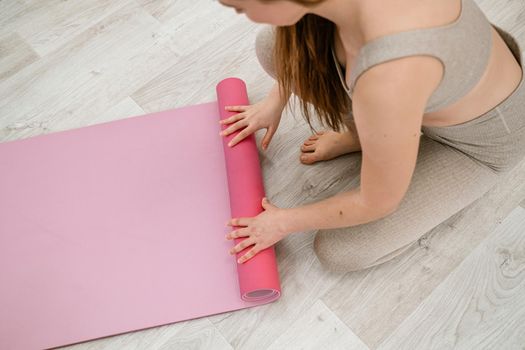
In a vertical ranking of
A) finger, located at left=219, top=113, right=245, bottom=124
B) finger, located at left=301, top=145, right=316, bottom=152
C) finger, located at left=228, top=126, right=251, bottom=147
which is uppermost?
finger, located at left=219, top=113, right=245, bottom=124

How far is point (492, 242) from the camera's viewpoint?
1176mm

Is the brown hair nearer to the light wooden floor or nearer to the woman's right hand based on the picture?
the woman's right hand

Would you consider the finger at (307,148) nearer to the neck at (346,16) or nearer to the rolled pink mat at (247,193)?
the rolled pink mat at (247,193)

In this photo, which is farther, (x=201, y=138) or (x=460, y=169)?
(x=201, y=138)

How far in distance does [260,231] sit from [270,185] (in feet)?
0.85

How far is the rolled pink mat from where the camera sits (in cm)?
103

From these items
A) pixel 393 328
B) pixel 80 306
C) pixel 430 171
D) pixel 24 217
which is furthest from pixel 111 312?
pixel 430 171

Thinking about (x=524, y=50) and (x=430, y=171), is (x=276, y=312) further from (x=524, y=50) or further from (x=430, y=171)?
(x=524, y=50)

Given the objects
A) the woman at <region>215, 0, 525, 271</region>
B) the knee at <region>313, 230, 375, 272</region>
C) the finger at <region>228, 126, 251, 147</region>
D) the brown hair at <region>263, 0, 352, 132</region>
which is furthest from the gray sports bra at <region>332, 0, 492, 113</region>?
the finger at <region>228, 126, 251, 147</region>

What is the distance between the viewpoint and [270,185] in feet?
4.17

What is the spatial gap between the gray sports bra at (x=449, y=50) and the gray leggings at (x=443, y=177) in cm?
15

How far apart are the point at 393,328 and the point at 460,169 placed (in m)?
0.38

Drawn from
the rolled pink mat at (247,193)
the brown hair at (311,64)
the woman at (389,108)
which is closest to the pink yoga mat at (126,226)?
the rolled pink mat at (247,193)

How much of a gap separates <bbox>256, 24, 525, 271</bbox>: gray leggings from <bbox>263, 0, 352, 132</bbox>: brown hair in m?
0.19
